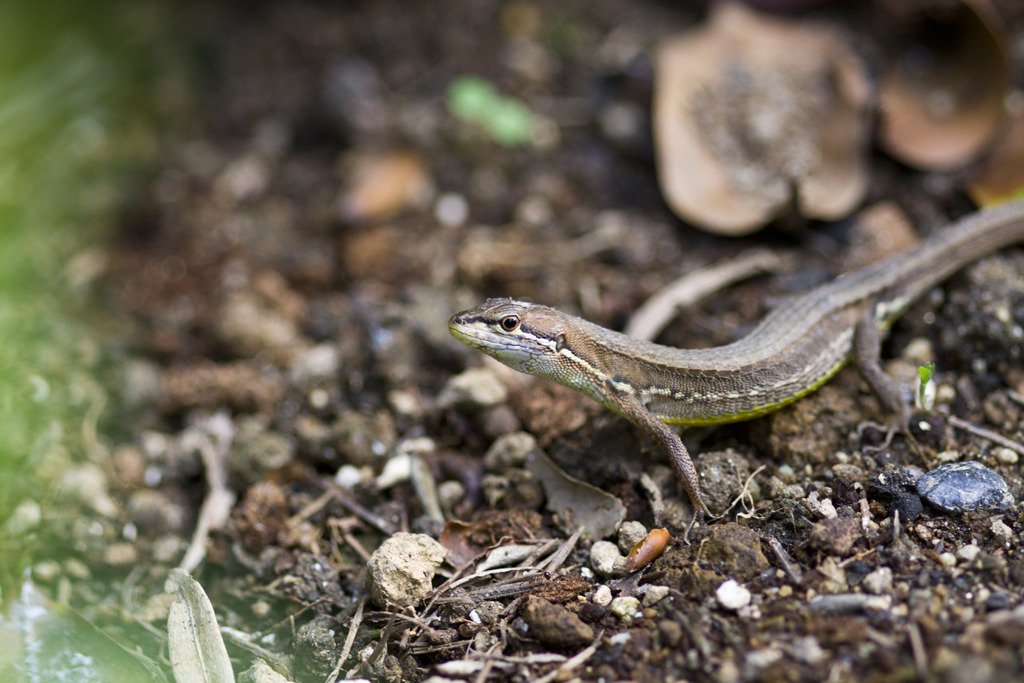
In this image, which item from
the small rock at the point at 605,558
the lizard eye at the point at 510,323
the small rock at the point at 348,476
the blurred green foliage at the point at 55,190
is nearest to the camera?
the small rock at the point at 605,558

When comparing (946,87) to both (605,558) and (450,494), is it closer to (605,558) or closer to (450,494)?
(605,558)

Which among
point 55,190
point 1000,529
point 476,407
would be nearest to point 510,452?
point 476,407

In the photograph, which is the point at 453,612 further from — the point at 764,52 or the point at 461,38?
the point at 461,38

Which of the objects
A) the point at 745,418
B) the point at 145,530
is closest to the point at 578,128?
the point at 745,418

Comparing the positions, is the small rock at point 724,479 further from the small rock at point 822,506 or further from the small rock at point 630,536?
the small rock at point 630,536

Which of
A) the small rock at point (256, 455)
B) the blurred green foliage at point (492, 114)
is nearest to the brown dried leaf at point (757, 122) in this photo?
the blurred green foliage at point (492, 114)

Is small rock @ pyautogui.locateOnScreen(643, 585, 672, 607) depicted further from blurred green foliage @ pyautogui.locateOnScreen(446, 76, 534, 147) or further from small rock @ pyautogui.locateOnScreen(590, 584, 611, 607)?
blurred green foliage @ pyautogui.locateOnScreen(446, 76, 534, 147)

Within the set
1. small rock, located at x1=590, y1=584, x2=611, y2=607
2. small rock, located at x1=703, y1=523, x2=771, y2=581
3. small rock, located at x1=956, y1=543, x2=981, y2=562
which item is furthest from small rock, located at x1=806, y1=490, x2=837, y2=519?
small rock, located at x1=590, y1=584, x2=611, y2=607
